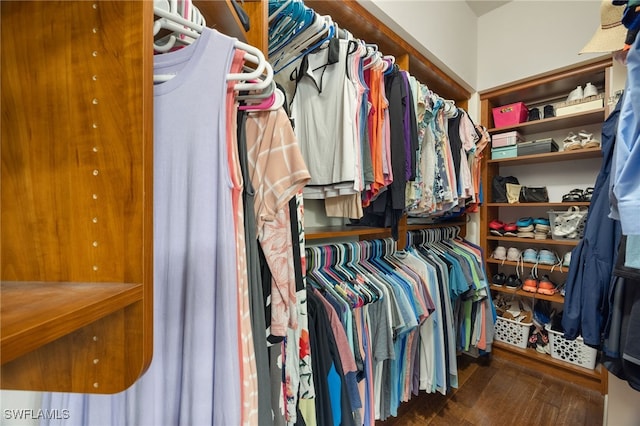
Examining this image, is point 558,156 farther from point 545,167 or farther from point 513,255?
point 513,255

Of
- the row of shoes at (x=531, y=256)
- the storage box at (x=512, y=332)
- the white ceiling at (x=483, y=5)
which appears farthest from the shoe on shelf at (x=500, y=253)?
the white ceiling at (x=483, y=5)

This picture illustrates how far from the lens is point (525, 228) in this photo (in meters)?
1.93

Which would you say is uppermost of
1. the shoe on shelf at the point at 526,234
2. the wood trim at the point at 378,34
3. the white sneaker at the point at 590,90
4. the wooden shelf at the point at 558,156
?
the wood trim at the point at 378,34

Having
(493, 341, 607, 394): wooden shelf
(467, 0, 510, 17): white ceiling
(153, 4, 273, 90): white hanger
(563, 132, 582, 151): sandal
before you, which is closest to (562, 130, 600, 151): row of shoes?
(563, 132, 582, 151): sandal

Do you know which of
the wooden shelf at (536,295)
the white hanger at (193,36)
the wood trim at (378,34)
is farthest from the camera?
the wooden shelf at (536,295)

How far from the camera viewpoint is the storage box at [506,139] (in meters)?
1.98

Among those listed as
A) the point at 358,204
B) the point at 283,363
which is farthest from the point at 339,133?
the point at 283,363

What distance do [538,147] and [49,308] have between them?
250 centimetres

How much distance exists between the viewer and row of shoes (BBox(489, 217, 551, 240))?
187 cm

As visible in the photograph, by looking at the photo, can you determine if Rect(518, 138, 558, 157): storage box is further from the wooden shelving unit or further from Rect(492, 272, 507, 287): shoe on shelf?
the wooden shelving unit

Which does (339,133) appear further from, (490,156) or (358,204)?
(490,156)

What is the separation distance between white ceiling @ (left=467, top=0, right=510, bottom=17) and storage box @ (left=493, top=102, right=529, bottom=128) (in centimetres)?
78

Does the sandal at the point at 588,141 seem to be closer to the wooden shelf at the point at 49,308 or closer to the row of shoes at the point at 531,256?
the row of shoes at the point at 531,256

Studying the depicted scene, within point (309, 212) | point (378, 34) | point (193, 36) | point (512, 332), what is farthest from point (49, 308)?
point (512, 332)
